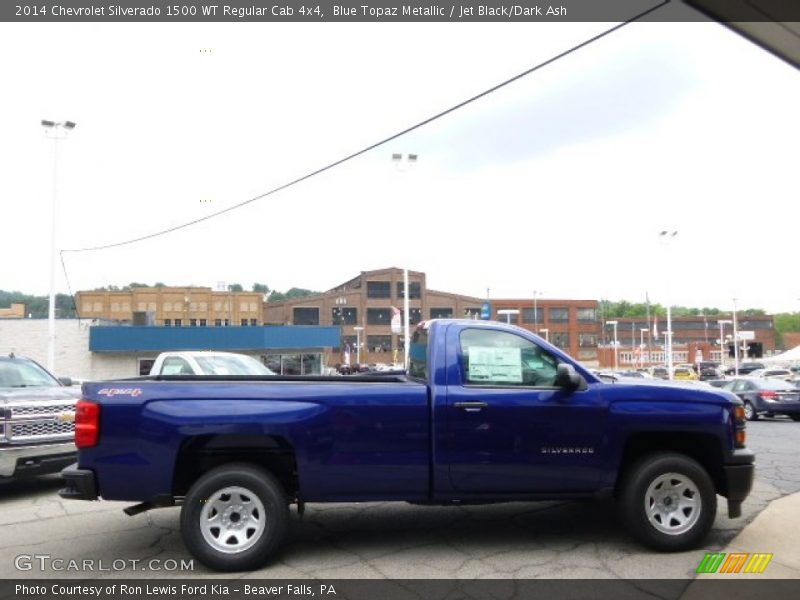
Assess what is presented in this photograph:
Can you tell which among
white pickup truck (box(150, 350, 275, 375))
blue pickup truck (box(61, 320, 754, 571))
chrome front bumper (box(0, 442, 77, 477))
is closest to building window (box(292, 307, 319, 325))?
white pickup truck (box(150, 350, 275, 375))

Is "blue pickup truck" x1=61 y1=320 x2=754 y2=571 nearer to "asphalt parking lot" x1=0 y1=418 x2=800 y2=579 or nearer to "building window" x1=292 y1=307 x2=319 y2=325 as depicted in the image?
"asphalt parking lot" x1=0 y1=418 x2=800 y2=579

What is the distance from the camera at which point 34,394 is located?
8.46m

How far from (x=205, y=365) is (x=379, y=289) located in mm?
67853

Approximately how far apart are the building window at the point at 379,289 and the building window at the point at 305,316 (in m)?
7.79

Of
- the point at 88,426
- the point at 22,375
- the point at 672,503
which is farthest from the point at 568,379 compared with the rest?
the point at 22,375

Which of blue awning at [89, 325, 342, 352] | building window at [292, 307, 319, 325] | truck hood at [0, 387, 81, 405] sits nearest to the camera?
truck hood at [0, 387, 81, 405]

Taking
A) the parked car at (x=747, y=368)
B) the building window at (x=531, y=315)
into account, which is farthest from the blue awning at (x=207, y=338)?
the parked car at (x=747, y=368)

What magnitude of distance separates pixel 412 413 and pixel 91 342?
33261 millimetres

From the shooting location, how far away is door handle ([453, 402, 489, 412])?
212 inches

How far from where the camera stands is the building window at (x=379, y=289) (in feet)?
265

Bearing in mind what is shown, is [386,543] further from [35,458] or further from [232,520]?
Answer: [35,458]

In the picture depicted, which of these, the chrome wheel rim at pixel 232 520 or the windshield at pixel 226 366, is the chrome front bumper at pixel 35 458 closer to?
the chrome wheel rim at pixel 232 520

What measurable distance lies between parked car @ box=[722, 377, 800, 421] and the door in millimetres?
17633

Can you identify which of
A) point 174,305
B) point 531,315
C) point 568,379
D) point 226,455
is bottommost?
point 226,455
